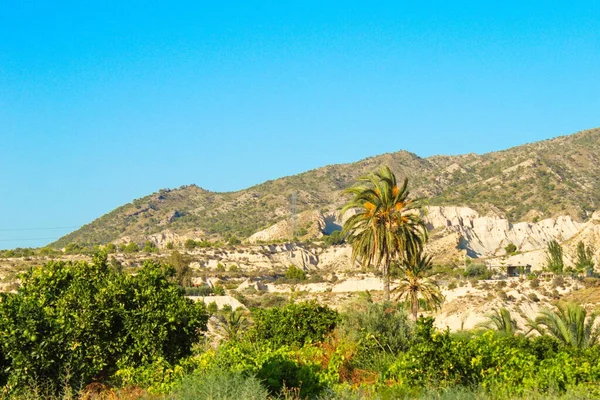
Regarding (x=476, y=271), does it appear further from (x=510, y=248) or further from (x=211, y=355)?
(x=211, y=355)

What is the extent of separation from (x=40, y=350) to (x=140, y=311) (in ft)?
13.9

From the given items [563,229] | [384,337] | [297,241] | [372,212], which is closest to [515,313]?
[372,212]

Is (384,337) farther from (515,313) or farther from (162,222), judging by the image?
(162,222)

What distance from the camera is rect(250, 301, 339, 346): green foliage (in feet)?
89.7

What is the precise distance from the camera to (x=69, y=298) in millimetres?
20375

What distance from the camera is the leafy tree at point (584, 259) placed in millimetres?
78000

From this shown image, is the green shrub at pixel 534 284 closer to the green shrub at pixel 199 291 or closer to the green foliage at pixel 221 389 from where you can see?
the green shrub at pixel 199 291

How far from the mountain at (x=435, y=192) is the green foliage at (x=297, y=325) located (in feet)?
350

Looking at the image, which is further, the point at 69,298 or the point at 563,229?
the point at 563,229

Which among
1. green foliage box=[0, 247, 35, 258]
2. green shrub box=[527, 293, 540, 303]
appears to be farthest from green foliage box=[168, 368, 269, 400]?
green foliage box=[0, 247, 35, 258]

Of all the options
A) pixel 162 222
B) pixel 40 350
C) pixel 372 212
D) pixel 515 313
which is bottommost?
pixel 515 313

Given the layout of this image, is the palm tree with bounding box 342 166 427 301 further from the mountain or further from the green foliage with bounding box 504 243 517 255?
the mountain

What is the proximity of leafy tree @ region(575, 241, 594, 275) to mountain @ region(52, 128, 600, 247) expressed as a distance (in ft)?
128

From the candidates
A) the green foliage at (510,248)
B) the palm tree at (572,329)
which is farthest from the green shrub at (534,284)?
the green foliage at (510,248)
